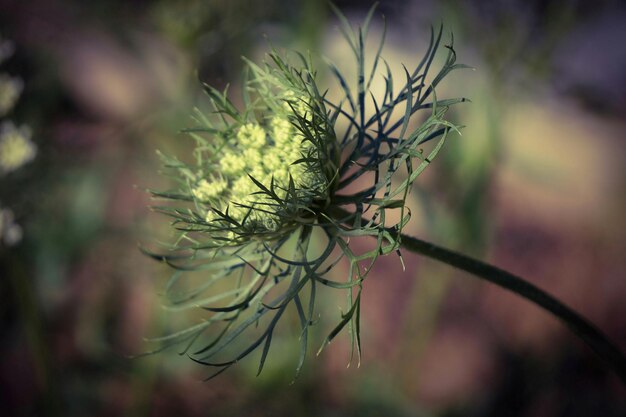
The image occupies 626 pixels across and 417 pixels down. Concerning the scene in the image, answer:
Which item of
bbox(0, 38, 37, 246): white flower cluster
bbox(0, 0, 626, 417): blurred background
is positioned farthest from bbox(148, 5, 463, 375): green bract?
bbox(0, 38, 37, 246): white flower cluster

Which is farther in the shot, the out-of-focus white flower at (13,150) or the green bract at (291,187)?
the out-of-focus white flower at (13,150)

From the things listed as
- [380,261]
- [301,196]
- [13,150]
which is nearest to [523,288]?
[301,196]

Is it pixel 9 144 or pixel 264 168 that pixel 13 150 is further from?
pixel 264 168

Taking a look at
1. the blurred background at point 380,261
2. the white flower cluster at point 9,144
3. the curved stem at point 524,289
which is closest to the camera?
the curved stem at point 524,289

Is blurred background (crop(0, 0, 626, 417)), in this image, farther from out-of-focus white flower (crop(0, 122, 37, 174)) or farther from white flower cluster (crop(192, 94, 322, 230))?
white flower cluster (crop(192, 94, 322, 230))

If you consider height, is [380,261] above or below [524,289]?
above

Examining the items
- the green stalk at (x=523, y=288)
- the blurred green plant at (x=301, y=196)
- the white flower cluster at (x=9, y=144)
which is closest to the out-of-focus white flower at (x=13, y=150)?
the white flower cluster at (x=9, y=144)

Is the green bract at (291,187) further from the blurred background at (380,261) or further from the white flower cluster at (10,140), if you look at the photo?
the white flower cluster at (10,140)

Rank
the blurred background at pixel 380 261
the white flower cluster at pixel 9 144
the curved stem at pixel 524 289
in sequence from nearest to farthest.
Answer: the curved stem at pixel 524 289 → the white flower cluster at pixel 9 144 → the blurred background at pixel 380 261
